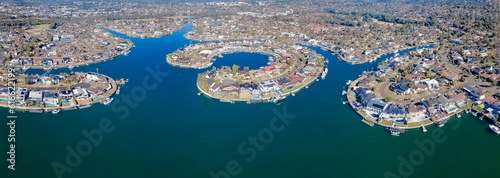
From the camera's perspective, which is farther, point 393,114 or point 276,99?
point 276,99

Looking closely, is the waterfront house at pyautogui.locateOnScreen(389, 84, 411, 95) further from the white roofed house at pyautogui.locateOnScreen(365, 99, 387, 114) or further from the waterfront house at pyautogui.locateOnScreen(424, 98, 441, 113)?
the white roofed house at pyautogui.locateOnScreen(365, 99, 387, 114)

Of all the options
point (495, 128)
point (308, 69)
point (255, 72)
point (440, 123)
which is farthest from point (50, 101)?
point (495, 128)

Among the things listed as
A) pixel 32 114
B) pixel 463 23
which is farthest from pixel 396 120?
pixel 463 23

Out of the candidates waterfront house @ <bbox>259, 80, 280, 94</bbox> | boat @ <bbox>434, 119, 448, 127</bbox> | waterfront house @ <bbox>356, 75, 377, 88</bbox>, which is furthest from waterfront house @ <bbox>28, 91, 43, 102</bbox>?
boat @ <bbox>434, 119, 448, 127</bbox>

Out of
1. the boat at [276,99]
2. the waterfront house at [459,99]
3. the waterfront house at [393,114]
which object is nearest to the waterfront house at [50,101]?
the boat at [276,99]
